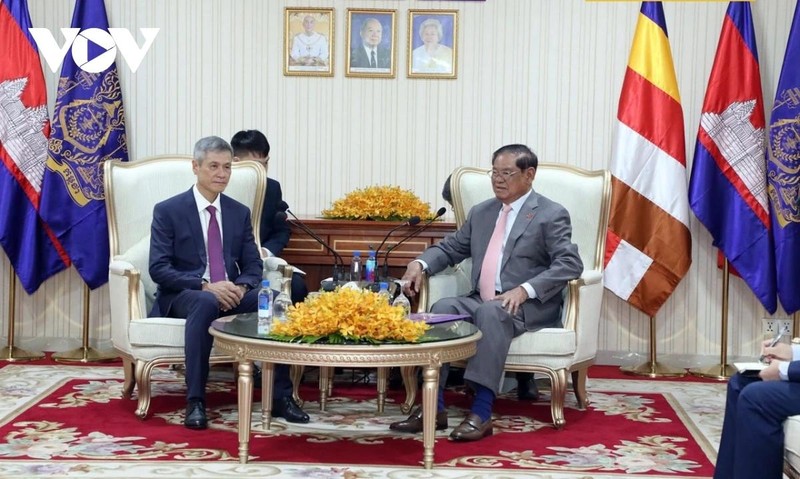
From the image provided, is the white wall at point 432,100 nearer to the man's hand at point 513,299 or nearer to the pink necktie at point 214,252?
the pink necktie at point 214,252

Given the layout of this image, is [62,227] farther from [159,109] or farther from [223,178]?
[223,178]

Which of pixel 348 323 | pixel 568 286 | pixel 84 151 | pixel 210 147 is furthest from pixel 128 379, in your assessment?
pixel 568 286

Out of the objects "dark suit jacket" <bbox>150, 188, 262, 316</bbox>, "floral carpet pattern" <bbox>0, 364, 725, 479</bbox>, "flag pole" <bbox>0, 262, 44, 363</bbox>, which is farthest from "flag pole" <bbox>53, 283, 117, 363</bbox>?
"dark suit jacket" <bbox>150, 188, 262, 316</bbox>

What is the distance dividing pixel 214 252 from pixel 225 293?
33cm

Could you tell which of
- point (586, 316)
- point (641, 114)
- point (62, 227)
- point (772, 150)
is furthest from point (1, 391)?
point (772, 150)

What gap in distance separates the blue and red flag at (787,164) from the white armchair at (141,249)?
2.97 m

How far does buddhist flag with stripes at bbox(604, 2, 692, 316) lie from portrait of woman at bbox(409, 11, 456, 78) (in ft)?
3.67

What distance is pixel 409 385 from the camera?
527 centimetres

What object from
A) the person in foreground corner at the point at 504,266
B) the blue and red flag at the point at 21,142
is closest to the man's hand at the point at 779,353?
the person in foreground corner at the point at 504,266

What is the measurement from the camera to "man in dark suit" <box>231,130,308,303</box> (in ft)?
20.0

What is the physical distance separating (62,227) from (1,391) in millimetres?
1370

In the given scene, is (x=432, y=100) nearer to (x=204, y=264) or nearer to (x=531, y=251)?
(x=531, y=251)

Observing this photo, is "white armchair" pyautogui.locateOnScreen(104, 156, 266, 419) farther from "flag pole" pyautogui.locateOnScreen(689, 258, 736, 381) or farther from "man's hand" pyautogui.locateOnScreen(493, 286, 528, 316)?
"flag pole" pyautogui.locateOnScreen(689, 258, 736, 381)

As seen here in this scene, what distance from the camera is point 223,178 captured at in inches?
208
